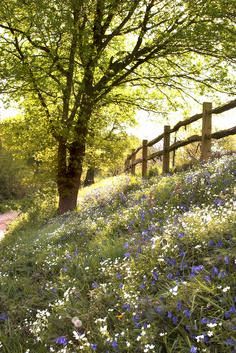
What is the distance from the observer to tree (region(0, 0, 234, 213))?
38.2ft

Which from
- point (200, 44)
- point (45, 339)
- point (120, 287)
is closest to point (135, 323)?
point (120, 287)

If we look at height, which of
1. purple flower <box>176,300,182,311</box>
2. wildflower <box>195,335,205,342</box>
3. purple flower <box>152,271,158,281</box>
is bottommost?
wildflower <box>195,335,205,342</box>

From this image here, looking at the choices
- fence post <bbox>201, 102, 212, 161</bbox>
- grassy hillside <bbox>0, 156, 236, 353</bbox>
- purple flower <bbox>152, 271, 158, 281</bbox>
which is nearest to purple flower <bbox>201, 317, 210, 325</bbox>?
grassy hillside <bbox>0, 156, 236, 353</bbox>

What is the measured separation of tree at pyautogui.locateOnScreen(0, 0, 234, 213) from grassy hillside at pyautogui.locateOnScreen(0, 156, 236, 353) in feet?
21.9

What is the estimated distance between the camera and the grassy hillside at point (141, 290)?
315 centimetres

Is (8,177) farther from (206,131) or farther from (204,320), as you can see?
(204,320)

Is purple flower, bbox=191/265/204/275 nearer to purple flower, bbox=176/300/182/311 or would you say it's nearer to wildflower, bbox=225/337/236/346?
purple flower, bbox=176/300/182/311

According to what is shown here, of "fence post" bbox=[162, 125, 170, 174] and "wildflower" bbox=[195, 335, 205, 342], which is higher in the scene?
"fence post" bbox=[162, 125, 170, 174]

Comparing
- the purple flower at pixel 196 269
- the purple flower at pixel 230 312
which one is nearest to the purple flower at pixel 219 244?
the purple flower at pixel 196 269

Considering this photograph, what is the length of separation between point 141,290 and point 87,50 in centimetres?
885

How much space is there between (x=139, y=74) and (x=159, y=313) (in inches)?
464

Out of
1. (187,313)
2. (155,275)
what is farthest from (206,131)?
(187,313)

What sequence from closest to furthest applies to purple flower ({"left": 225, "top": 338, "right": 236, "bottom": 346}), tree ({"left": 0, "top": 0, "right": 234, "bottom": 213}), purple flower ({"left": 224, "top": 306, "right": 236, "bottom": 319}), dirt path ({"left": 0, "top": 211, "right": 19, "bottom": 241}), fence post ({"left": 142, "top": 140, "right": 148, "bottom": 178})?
1. purple flower ({"left": 225, "top": 338, "right": 236, "bottom": 346})
2. purple flower ({"left": 224, "top": 306, "right": 236, "bottom": 319})
3. tree ({"left": 0, "top": 0, "right": 234, "bottom": 213})
4. fence post ({"left": 142, "top": 140, "right": 148, "bottom": 178})
5. dirt path ({"left": 0, "top": 211, "right": 19, "bottom": 241})

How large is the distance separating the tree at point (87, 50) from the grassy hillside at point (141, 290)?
21.9 feet
